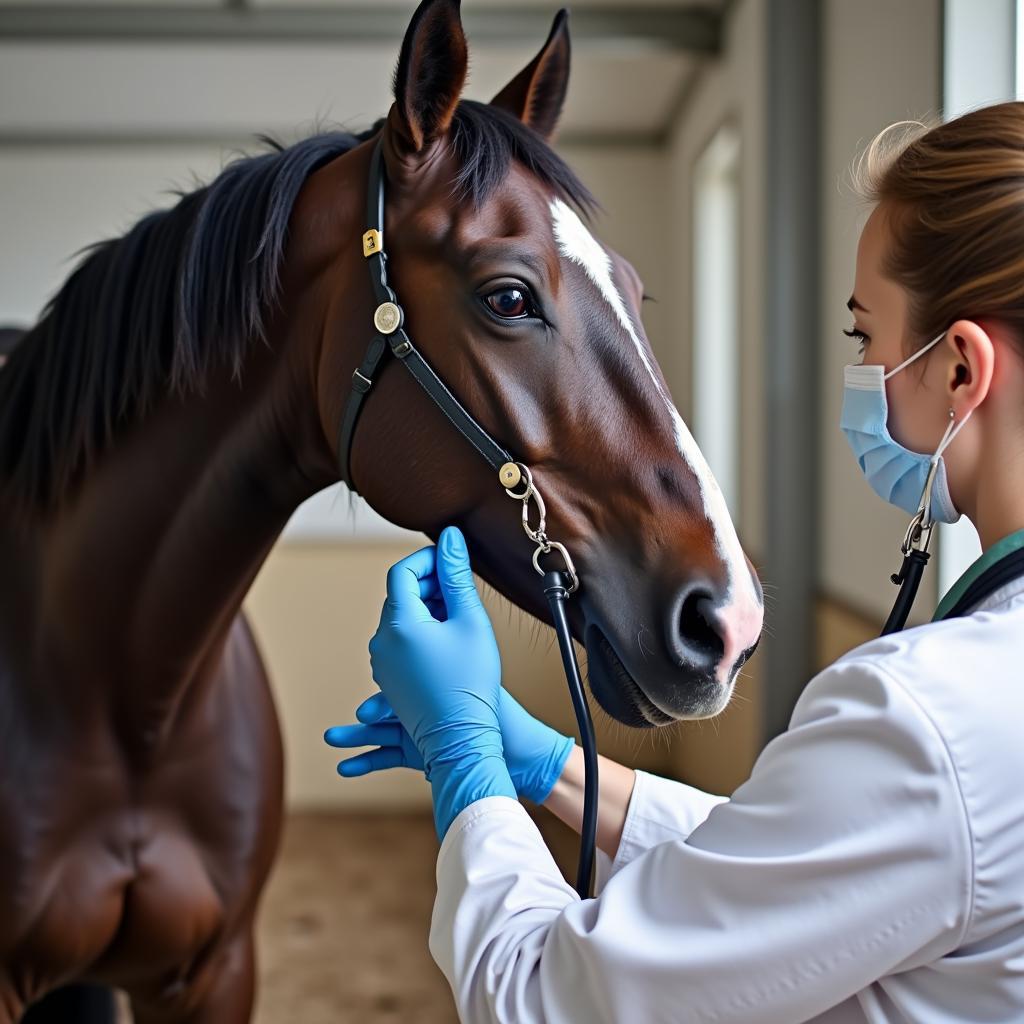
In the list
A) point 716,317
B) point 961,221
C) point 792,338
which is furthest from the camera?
point 716,317

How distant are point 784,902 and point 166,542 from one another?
714 millimetres

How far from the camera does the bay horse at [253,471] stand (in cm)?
83

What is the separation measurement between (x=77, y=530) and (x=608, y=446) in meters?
0.59

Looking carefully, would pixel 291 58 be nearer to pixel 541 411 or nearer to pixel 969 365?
pixel 541 411

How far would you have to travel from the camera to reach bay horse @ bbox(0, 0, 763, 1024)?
83cm

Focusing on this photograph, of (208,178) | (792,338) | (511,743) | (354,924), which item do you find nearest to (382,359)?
(511,743)

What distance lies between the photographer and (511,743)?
3.21 feet

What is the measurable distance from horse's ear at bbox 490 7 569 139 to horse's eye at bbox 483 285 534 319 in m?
0.33

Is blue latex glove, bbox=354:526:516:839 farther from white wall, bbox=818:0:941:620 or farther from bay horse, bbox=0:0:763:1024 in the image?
white wall, bbox=818:0:941:620

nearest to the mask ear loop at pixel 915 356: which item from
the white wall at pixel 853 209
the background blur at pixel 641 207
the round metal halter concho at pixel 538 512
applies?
the round metal halter concho at pixel 538 512

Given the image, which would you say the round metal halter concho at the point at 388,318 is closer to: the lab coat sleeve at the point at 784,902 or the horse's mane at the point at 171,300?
the horse's mane at the point at 171,300

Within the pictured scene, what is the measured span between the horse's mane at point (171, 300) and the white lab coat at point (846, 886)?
0.54m

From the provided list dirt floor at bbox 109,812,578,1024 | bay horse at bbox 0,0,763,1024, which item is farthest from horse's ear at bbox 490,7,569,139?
dirt floor at bbox 109,812,578,1024

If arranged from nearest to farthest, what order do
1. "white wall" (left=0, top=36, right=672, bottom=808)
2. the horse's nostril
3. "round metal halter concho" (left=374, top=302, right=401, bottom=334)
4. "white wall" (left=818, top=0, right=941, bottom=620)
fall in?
the horse's nostril < "round metal halter concho" (left=374, top=302, right=401, bottom=334) < "white wall" (left=818, top=0, right=941, bottom=620) < "white wall" (left=0, top=36, right=672, bottom=808)
